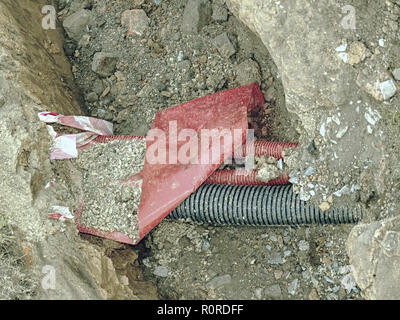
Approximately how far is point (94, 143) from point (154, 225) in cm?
71

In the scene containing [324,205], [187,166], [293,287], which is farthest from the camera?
[187,166]

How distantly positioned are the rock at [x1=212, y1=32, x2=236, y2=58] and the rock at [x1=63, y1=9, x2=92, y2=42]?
3.53 ft

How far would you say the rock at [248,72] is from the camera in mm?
3801

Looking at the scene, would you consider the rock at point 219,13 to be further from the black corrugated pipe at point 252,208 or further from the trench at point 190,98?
the black corrugated pipe at point 252,208

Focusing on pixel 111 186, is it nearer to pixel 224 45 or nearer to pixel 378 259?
pixel 224 45

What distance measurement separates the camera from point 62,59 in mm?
4258

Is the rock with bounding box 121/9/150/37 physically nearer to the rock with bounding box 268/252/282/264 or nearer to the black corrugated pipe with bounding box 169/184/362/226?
the black corrugated pipe with bounding box 169/184/362/226

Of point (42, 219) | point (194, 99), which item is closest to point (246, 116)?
point (194, 99)

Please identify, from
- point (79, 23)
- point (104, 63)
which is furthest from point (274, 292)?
point (79, 23)

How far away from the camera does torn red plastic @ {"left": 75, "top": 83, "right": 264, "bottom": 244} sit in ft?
11.6

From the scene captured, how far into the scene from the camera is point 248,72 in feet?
12.5

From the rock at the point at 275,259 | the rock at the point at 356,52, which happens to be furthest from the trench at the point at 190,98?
the rock at the point at 356,52

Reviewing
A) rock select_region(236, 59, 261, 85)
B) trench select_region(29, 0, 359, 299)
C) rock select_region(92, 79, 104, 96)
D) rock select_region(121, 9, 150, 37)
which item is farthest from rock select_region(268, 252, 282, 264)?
rock select_region(121, 9, 150, 37)

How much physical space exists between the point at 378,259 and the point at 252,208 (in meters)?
0.84
